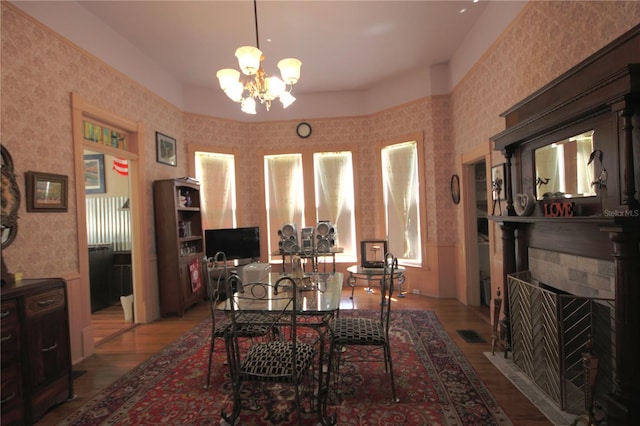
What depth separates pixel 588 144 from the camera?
213 centimetres

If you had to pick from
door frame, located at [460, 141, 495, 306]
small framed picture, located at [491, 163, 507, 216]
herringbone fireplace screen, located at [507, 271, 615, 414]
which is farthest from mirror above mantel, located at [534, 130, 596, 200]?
door frame, located at [460, 141, 495, 306]

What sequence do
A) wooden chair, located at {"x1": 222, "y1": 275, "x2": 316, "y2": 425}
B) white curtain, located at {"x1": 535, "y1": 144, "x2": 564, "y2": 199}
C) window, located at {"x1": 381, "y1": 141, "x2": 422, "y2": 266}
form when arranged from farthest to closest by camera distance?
window, located at {"x1": 381, "y1": 141, "x2": 422, "y2": 266}
white curtain, located at {"x1": 535, "y1": 144, "x2": 564, "y2": 199}
wooden chair, located at {"x1": 222, "y1": 275, "x2": 316, "y2": 425}

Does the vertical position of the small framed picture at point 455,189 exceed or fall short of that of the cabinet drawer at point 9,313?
it exceeds it

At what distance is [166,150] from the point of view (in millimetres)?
5012

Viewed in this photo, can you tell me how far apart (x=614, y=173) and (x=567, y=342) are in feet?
3.70

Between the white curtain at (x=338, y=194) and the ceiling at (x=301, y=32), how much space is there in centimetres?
153

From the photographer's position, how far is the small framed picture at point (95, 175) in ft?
18.4

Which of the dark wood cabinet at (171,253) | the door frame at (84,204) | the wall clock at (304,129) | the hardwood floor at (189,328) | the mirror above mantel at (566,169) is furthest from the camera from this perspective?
the wall clock at (304,129)

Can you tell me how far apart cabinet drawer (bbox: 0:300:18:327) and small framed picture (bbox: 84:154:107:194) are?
4.02 m

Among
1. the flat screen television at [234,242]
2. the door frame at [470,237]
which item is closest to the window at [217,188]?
the flat screen television at [234,242]

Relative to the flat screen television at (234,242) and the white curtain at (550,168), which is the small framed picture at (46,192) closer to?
the flat screen television at (234,242)

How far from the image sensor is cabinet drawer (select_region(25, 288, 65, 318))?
88.1 inches

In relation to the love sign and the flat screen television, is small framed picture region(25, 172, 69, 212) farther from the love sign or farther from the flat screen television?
A: the love sign

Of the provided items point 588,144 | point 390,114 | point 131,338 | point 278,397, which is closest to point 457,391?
point 278,397
